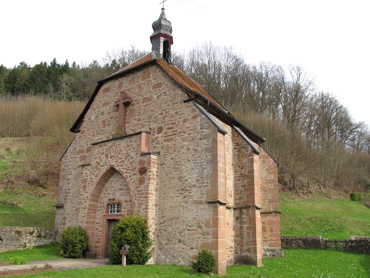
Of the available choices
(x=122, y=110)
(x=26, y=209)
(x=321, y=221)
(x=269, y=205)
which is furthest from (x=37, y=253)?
(x=321, y=221)

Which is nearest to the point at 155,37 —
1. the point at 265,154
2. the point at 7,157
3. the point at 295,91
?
the point at 265,154

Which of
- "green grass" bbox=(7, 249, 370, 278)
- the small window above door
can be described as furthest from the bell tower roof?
"green grass" bbox=(7, 249, 370, 278)

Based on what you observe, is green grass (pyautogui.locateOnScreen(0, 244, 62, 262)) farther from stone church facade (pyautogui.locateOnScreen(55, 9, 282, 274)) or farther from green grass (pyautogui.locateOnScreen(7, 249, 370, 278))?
green grass (pyautogui.locateOnScreen(7, 249, 370, 278))

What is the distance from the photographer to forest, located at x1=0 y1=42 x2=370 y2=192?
33.3 meters

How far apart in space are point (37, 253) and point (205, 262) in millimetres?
7431

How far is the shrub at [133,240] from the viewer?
1087 cm

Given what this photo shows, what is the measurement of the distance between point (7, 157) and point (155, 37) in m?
22.4

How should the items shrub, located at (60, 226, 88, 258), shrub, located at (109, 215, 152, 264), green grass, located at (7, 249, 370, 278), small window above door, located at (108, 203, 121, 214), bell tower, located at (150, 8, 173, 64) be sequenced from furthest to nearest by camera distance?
bell tower, located at (150, 8, 173, 64), small window above door, located at (108, 203, 121, 214), shrub, located at (60, 226, 88, 258), shrub, located at (109, 215, 152, 264), green grass, located at (7, 249, 370, 278)

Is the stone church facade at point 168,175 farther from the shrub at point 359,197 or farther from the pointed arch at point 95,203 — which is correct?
the shrub at point 359,197

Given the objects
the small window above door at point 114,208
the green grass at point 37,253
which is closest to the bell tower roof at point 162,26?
the small window above door at point 114,208

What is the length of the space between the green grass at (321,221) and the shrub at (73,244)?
13.8m

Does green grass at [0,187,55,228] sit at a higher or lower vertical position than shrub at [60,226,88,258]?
higher

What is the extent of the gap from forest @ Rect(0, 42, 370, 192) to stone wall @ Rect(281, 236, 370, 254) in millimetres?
14223

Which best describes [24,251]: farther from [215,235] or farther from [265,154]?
[265,154]
